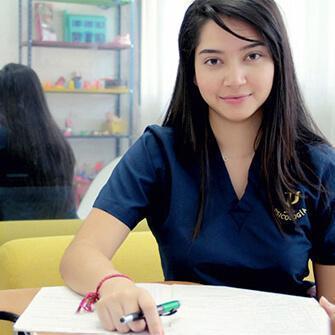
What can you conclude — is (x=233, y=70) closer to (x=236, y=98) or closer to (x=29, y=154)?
(x=236, y=98)

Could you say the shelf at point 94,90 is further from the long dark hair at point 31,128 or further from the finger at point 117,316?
the finger at point 117,316

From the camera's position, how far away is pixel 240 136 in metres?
1.20

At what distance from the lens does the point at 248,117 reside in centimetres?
117

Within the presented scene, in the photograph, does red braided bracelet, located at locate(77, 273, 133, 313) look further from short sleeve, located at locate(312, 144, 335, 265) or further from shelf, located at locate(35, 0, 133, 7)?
shelf, located at locate(35, 0, 133, 7)

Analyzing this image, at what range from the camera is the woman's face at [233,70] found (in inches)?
42.6

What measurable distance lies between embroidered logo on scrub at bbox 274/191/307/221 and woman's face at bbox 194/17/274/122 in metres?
0.17

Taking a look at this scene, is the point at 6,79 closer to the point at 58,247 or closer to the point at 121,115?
the point at 121,115

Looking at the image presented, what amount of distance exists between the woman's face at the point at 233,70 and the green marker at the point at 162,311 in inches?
16.3

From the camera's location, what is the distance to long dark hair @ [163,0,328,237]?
1088mm

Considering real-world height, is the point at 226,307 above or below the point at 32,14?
below

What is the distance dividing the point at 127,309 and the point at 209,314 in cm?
12

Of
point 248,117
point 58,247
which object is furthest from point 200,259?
point 58,247

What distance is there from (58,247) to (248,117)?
26.0 inches

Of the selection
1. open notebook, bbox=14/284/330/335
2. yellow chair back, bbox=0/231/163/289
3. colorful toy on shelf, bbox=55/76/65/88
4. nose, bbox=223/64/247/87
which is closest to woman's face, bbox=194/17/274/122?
nose, bbox=223/64/247/87
